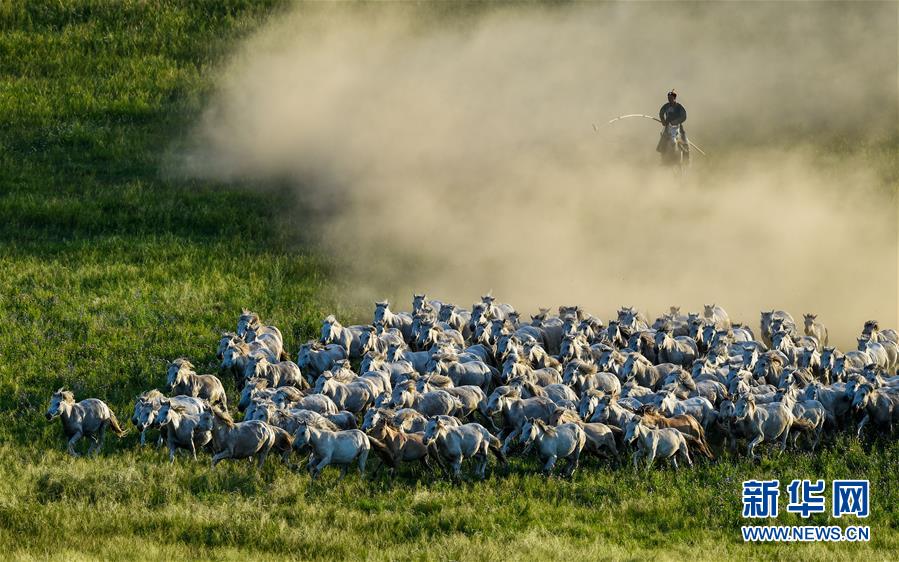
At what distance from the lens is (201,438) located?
28438mm

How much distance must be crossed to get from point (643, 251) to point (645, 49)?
100 ft

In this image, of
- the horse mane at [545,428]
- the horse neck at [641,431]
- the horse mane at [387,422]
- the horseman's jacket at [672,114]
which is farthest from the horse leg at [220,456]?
the horseman's jacket at [672,114]

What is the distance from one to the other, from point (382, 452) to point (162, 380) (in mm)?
8321

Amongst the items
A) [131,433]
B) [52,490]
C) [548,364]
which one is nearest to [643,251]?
[548,364]

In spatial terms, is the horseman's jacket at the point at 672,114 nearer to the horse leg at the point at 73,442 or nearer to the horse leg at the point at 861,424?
the horse leg at the point at 861,424

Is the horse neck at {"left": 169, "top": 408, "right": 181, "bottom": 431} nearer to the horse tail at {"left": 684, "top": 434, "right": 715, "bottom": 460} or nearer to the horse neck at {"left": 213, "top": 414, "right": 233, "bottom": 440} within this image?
the horse neck at {"left": 213, "top": 414, "right": 233, "bottom": 440}

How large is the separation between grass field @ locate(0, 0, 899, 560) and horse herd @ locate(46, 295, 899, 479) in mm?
682

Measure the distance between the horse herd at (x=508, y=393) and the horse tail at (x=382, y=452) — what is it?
0.09 feet

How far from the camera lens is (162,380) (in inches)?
1346

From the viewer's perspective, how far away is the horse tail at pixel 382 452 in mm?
27906

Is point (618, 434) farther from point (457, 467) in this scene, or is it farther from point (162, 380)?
point (162, 380)

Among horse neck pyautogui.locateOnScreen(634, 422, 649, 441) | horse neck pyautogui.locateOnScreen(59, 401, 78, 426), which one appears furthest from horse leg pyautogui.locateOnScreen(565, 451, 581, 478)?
horse neck pyautogui.locateOnScreen(59, 401, 78, 426)

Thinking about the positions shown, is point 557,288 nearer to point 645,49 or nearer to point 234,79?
point 234,79

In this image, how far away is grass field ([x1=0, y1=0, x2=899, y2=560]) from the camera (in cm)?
2533
